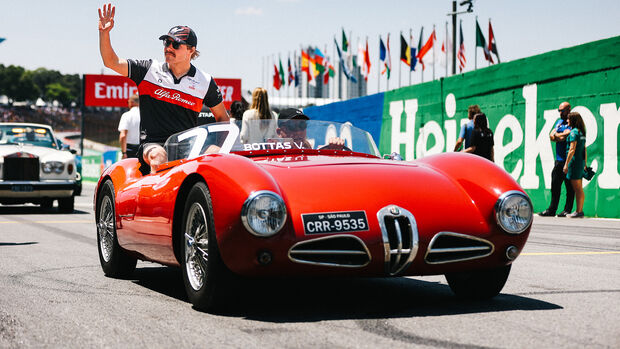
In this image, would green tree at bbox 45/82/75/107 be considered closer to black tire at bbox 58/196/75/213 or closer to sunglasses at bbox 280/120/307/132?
black tire at bbox 58/196/75/213

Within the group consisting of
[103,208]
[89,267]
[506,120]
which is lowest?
[89,267]

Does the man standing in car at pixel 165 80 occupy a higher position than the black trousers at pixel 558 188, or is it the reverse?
the man standing in car at pixel 165 80

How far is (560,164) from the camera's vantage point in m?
13.3

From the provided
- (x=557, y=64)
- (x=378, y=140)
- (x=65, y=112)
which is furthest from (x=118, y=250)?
(x=65, y=112)

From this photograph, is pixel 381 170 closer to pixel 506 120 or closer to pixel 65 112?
pixel 506 120

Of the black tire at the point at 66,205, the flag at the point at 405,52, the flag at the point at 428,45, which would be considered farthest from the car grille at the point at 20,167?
the flag at the point at 405,52

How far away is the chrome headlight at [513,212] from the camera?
438 cm

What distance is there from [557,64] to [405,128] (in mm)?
5882

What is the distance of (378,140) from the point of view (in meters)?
21.1

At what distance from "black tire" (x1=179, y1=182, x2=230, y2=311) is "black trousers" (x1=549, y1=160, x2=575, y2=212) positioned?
963 cm

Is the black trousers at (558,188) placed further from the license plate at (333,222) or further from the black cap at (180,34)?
the license plate at (333,222)

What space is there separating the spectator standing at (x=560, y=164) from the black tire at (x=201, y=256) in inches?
377

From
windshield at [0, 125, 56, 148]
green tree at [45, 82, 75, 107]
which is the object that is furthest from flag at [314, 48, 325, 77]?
green tree at [45, 82, 75, 107]

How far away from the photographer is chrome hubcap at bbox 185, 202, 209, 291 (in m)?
4.34
